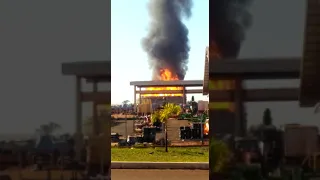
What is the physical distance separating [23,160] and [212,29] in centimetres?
174

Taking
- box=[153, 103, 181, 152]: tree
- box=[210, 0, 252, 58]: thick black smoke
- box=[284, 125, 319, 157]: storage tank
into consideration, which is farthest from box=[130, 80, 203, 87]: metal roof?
box=[284, 125, 319, 157]: storage tank

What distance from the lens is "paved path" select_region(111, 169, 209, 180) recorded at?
6812 millimetres

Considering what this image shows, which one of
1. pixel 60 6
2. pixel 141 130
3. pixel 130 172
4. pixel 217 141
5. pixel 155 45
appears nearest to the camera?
pixel 217 141

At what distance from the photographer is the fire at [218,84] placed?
3496 mm

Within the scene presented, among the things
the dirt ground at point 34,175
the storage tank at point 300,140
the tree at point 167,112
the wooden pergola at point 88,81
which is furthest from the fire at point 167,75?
the storage tank at point 300,140

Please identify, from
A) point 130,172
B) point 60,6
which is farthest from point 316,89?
point 130,172

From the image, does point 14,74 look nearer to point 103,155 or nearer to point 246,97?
point 103,155

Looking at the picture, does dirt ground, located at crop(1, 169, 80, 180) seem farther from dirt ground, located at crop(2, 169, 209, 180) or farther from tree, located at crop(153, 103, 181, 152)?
tree, located at crop(153, 103, 181, 152)

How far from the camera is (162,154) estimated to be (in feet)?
31.0

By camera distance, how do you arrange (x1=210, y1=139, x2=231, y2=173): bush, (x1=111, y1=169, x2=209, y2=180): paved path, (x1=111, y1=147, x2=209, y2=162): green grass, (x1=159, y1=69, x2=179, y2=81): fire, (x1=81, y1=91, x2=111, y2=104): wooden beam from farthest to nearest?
(x1=159, y1=69, x2=179, y2=81): fire
(x1=111, y1=147, x2=209, y2=162): green grass
(x1=111, y1=169, x2=209, y2=180): paved path
(x1=81, y1=91, x2=111, y2=104): wooden beam
(x1=210, y1=139, x2=231, y2=173): bush

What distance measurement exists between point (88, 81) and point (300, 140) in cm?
162

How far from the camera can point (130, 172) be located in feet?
24.3

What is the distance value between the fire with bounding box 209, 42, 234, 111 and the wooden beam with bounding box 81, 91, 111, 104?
763 millimetres

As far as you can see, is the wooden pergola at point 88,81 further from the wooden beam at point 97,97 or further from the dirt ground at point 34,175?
the dirt ground at point 34,175
